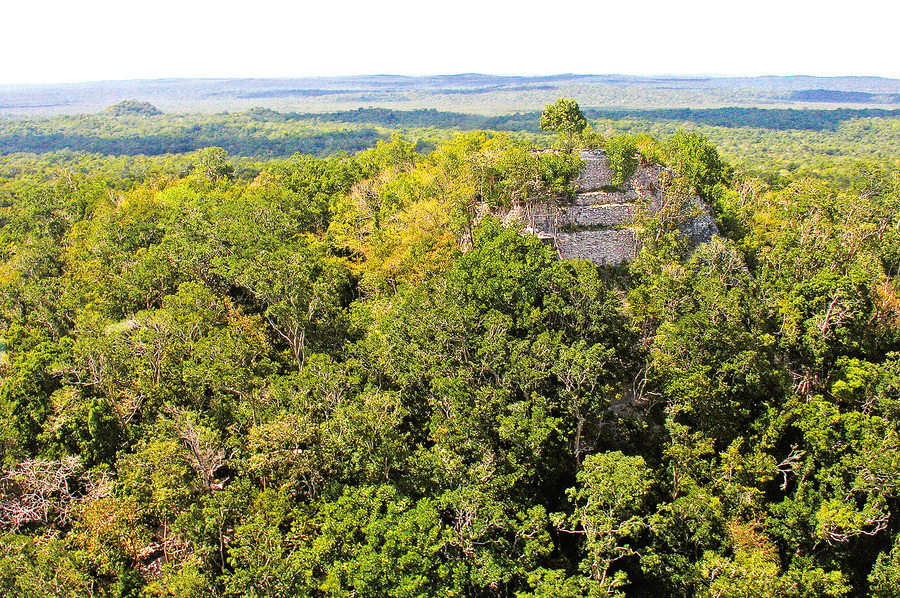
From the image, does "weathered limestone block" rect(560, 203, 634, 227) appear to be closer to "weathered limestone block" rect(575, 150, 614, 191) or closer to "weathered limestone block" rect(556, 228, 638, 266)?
"weathered limestone block" rect(556, 228, 638, 266)

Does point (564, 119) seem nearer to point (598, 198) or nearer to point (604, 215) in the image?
point (598, 198)

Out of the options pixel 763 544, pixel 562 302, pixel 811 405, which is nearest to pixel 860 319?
pixel 811 405

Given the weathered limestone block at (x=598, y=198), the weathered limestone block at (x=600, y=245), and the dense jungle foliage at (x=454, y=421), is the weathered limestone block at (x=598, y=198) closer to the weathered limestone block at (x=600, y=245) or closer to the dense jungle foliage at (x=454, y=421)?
the weathered limestone block at (x=600, y=245)

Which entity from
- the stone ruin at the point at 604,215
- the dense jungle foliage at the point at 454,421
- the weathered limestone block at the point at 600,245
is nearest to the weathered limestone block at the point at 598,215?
the stone ruin at the point at 604,215

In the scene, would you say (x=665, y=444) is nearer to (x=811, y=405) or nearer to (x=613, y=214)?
(x=811, y=405)

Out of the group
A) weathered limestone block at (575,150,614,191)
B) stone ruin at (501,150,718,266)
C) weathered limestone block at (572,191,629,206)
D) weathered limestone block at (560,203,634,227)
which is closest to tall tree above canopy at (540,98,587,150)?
weathered limestone block at (575,150,614,191)

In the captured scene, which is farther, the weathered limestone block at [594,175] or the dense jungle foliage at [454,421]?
the weathered limestone block at [594,175]

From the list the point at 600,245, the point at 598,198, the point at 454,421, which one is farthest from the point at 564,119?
the point at 454,421
